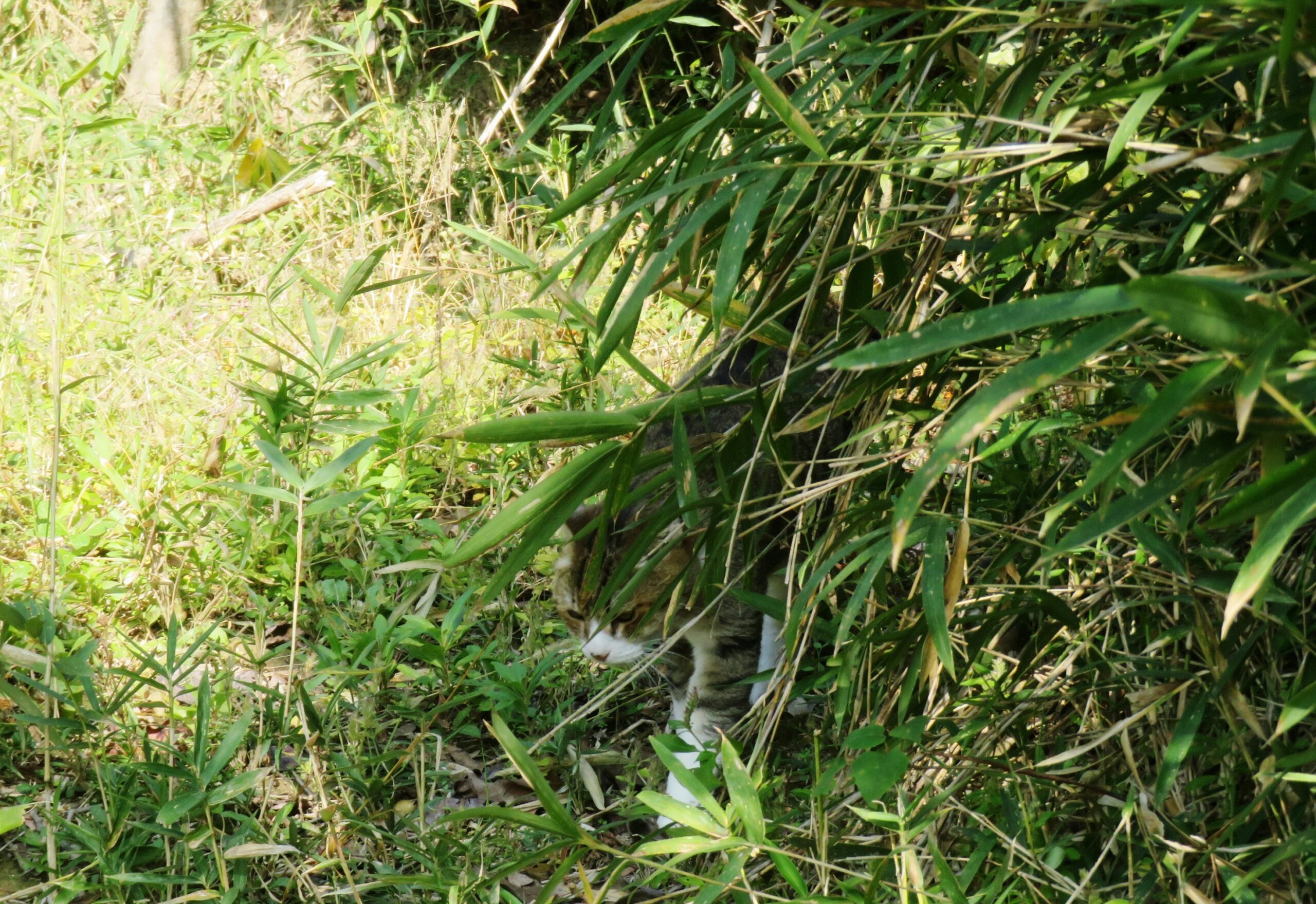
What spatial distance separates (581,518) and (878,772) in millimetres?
1205

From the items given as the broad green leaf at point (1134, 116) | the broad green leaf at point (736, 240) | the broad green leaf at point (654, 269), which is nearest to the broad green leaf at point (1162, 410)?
the broad green leaf at point (1134, 116)

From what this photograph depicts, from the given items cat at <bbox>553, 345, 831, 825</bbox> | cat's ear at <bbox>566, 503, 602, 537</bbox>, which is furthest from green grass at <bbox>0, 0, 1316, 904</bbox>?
cat's ear at <bbox>566, 503, 602, 537</bbox>

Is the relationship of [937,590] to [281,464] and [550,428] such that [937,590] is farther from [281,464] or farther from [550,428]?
[281,464]

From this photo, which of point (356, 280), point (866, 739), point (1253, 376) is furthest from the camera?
point (356, 280)

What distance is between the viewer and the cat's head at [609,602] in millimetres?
2729

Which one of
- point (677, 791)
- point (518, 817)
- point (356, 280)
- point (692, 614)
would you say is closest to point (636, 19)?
point (356, 280)

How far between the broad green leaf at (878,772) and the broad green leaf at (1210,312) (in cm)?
82

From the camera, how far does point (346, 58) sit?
5656 mm

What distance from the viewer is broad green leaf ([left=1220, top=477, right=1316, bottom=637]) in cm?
106

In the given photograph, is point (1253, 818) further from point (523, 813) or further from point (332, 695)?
point (332, 695)

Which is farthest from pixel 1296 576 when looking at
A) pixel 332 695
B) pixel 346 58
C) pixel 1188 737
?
pixel 346 58

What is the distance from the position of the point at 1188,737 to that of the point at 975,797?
0.40 m

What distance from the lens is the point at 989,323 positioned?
1.07m

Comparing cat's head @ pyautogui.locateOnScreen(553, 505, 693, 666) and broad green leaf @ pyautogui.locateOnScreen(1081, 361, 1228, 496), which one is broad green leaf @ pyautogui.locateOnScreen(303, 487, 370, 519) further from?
broad green leaf @ pyautogui.locateOnScreen(1081, 361, 1228, 496)
